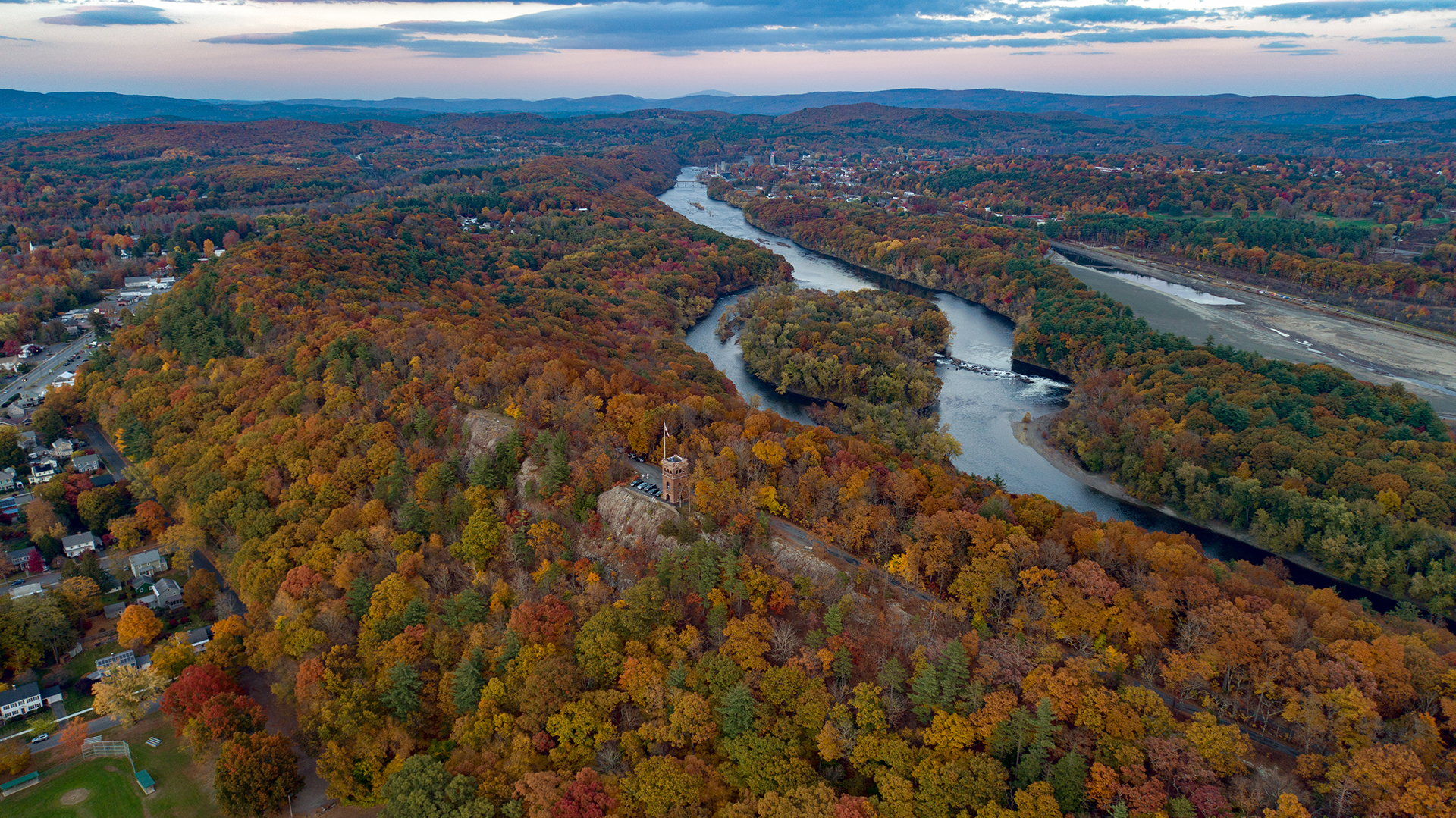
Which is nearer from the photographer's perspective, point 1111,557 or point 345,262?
point 1111,557

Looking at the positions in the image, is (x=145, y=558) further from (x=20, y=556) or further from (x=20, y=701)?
(x=20, y=701)

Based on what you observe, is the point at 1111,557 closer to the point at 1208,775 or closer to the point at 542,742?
the point at 1208,775

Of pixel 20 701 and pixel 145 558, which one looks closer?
pixel 20 701

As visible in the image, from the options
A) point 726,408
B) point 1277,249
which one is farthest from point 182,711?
point 1277,249

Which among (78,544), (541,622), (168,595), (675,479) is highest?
(675,479)

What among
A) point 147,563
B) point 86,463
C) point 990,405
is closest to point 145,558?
point 147,563

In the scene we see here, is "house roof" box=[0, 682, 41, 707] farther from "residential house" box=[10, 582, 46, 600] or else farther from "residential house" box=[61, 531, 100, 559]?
"residential house" box=[61, 531, 100, 559]

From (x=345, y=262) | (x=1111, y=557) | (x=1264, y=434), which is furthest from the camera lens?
(x=345, y=262)
